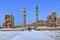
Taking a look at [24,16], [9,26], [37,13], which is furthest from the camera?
[37,13]

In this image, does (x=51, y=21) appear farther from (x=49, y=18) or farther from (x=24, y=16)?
(x=24, y=16)

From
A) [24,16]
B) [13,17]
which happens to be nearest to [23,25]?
[24,16]

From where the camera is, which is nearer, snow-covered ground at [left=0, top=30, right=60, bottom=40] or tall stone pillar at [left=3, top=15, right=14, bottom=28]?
snow-covered ground at [left=0, top=30, right=60, bottom=40]

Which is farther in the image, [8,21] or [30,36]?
[8,21]

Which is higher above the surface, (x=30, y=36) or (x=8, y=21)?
(x=8, y=21)

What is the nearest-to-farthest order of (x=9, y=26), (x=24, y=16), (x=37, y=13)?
(x=9, y=26)
(x=24, y=16)
(x=37, y=13)

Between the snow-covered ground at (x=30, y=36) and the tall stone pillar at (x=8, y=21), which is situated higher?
the tall stone pillar at (x=8, y=21)

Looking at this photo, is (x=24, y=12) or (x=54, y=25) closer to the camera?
(x=54, y=25)

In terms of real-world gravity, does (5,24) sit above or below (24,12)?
below

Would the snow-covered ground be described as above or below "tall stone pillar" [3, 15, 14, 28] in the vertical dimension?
below

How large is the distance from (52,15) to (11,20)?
18.1ft

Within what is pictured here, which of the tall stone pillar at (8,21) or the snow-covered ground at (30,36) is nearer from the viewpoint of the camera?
the snow-covered ground at (30,36)

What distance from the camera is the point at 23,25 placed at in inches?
1073

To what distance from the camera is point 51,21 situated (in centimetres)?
2184
